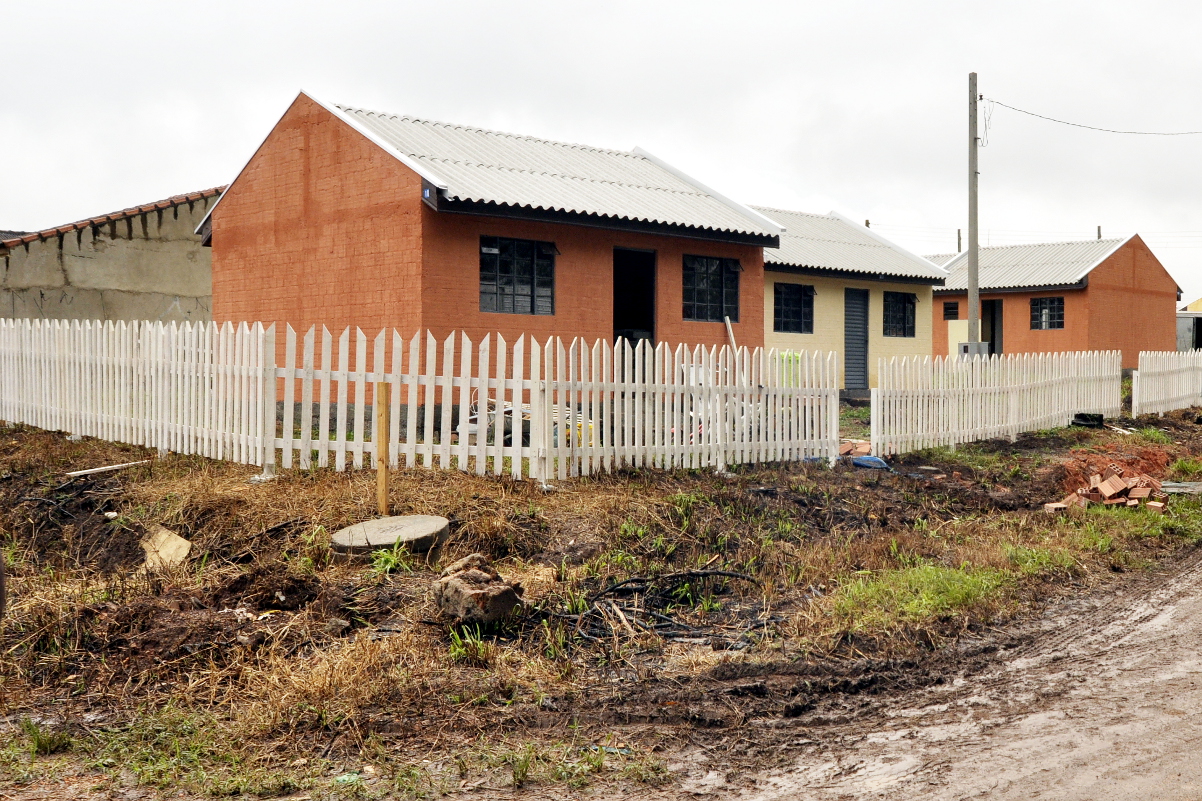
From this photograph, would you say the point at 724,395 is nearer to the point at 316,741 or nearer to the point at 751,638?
the point at 751,638

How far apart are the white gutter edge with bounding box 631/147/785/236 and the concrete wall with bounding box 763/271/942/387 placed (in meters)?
3.09

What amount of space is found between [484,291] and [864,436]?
20.9ft

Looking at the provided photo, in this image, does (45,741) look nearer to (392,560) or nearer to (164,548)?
(392,560)

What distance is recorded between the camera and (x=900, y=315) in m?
28.6

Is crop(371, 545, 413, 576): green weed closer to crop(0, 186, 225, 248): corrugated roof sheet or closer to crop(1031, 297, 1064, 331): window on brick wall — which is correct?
crop(0, 186, 225, 248): corrugated roof sheet

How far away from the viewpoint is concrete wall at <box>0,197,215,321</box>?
75.4 feet

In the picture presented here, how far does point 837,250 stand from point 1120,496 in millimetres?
17661

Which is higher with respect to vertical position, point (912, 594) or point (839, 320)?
point (839, 320)

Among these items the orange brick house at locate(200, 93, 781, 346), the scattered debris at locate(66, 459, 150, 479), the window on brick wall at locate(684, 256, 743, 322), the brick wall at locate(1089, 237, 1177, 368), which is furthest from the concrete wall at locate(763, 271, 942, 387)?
the scattered debris at locate(66, 459, 150, 479)

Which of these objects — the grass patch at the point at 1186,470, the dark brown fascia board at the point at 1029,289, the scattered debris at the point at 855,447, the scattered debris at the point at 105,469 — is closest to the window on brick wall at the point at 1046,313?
the dark brown fascia board at the point at 1029,289

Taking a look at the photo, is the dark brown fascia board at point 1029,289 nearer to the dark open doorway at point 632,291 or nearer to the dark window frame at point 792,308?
the dark window frame at point 792,308

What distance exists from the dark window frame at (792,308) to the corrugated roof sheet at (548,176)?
13.3 feet

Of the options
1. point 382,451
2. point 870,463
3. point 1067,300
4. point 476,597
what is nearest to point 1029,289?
point 1067,300

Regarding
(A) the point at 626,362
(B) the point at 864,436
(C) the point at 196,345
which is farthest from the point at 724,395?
(C) the point at 196,345
